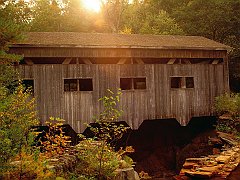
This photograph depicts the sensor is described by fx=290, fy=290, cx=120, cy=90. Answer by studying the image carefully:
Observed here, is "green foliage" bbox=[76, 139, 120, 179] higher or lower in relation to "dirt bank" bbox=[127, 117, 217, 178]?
higher

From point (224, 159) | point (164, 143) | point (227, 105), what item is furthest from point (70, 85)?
point (224, 159)

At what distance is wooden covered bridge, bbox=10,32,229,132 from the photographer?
15.9 m

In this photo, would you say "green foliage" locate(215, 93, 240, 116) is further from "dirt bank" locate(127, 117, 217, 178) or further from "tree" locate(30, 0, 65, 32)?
"tree" locate(30, 0, 65, 32)

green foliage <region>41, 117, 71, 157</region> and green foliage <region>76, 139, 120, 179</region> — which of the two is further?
green foliage <region>41, 117, 71, 157</region>

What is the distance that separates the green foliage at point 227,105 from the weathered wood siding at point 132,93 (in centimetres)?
48

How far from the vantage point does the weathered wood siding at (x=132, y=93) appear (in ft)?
52.2

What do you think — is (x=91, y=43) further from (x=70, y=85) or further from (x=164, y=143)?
(x=164, y=143)

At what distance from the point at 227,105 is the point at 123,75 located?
22.2ft

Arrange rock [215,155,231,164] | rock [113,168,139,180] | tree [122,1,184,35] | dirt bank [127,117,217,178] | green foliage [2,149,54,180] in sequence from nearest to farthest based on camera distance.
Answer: green foliage [2,149,54,180], rock [113,168,139,180], rock [215,155,231,164], dirt bank [127,117,217,178], tree [122,1,184,35]

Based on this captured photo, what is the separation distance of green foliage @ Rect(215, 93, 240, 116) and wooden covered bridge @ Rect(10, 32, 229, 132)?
1.56 ft

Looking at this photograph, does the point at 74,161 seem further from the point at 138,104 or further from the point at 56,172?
the point at 138,104

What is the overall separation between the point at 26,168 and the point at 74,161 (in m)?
2.06

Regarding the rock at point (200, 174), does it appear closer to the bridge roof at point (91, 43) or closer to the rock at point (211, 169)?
the rock at point (211, 169)

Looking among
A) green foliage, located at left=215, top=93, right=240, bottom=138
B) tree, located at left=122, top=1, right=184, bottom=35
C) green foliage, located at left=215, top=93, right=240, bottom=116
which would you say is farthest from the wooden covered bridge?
tree, located at left=122, top=1, right=184, bottom=35
